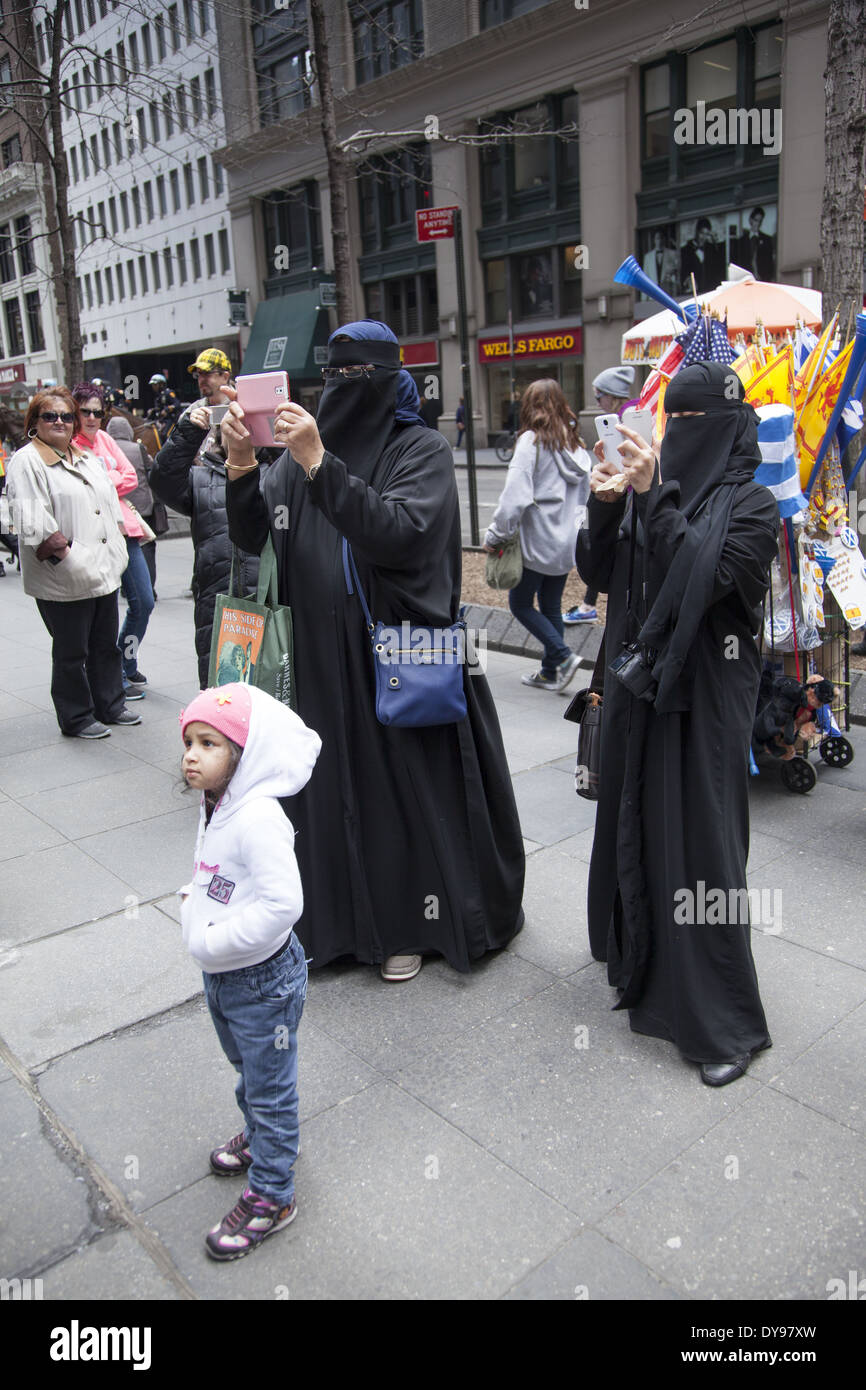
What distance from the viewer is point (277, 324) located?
35688 millimetres

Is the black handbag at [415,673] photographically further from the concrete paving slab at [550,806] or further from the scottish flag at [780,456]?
the scottish flag at [780,456]

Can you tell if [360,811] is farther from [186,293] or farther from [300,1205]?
[186,293]

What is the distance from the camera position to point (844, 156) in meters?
6.28

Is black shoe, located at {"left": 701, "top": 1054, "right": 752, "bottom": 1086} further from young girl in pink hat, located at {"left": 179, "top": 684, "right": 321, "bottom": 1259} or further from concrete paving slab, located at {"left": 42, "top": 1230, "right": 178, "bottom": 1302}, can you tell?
concrete paving slab, located at {"left": 42, "top": 1230, "right": 178, "bottom": 1302}

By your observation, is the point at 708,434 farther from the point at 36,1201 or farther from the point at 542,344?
the point at 542,344

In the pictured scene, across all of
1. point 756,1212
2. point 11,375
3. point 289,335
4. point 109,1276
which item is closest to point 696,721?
point 756,1212

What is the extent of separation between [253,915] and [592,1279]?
1058 mm

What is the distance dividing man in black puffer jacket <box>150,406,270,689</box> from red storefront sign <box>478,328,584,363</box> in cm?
2440

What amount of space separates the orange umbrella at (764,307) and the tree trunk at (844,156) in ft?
1.47

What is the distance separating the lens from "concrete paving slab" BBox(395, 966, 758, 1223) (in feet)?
8.36

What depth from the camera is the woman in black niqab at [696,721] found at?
278 cm

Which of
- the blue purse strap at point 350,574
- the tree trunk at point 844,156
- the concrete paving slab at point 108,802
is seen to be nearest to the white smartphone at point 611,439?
the blue purse strap at point 350,574

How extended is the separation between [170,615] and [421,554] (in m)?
6.84

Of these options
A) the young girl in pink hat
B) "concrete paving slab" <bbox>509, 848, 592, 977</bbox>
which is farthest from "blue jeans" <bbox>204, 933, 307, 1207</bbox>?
"concrete paving slab" <bbox>509, 848, 592, 977</bbox>
